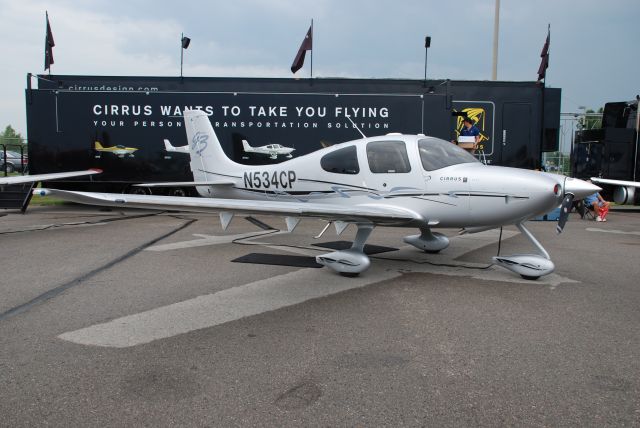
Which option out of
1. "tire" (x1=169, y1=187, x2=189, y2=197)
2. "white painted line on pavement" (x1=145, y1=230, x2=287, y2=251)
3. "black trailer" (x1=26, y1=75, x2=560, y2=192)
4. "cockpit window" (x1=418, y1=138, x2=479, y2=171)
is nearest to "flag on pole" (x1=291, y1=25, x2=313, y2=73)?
"black trailer" (x1=26, y1=75, x2=560, y2=192)

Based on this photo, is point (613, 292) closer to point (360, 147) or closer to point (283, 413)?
point (360, 147)

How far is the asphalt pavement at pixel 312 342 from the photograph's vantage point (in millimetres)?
2705

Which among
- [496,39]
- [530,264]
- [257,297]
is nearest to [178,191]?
[257,297]

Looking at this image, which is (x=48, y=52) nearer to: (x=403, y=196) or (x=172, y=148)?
(x=172, y=148)

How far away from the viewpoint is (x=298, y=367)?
3277 millimetres

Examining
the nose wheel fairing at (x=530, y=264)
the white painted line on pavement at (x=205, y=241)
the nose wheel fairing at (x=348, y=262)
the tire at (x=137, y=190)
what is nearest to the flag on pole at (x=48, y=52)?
the tire at (x=137, y=190)

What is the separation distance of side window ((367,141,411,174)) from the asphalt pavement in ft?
4.38

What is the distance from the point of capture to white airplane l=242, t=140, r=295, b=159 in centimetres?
1240

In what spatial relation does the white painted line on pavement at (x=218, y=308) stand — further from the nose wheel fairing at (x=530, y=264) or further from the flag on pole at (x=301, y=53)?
the flag on pole at (x=301, y=53)

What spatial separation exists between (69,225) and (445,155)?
859 centimetres

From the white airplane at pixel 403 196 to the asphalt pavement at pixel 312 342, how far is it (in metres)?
0.55

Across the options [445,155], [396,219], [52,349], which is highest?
[445,155]

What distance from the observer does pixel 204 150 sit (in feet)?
30.4

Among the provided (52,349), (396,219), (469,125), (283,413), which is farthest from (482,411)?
(469,125)
